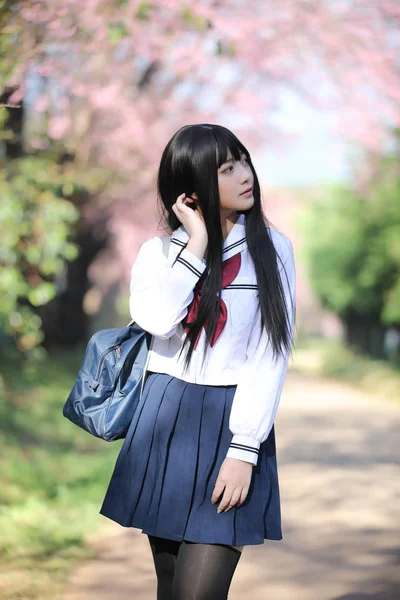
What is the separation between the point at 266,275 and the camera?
2.20 meters

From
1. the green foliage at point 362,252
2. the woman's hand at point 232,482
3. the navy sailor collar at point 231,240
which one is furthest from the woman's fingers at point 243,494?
the green foliage at point 362,252

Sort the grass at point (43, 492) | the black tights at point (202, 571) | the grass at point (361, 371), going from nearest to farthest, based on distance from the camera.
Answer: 1. the black tights at point (202, 571)
2. the grass at point (43, 492)
3. the grass at point (361, 371)

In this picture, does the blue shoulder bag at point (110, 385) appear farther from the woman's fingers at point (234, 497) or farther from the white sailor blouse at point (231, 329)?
the woman's fingers at point (234, 497)

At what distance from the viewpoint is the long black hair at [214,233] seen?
2.18m

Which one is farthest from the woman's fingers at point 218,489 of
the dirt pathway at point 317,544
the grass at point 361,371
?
the grass at point 361,371

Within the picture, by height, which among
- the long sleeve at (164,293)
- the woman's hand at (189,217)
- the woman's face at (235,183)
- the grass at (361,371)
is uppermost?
the woman's face at (235,183)

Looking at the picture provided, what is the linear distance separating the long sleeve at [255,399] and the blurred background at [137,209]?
0.39 metres

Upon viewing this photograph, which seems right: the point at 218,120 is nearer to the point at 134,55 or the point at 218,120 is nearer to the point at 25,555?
the point at 134,55

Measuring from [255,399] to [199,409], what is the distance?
0.58 ft

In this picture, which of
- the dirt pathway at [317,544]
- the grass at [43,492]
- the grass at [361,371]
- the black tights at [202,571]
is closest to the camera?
the black tights at [202,571]

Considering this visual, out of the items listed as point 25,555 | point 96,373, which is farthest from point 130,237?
point 96,373

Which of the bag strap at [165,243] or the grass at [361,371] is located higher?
the bag strap at [165,243]

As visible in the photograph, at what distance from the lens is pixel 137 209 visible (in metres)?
13.2

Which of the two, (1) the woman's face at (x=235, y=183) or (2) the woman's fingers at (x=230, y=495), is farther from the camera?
(1) the woman's face at (x=235, y=183)
